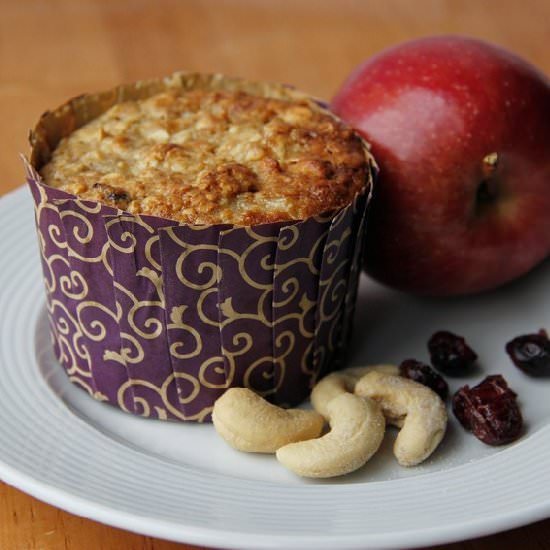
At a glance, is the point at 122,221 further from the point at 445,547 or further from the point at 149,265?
the point at 445,547

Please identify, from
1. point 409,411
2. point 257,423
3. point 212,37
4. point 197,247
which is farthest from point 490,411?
point 212,37

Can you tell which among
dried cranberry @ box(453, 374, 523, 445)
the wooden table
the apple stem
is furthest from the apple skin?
the wooden table

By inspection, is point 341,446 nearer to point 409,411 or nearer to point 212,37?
point 409,411

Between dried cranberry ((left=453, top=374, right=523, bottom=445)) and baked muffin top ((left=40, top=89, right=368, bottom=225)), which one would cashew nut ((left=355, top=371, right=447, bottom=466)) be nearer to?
dried cranberry ((left=453, top=374, right=523, bottom=445))

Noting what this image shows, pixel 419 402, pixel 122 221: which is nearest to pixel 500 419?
pixel 419 402

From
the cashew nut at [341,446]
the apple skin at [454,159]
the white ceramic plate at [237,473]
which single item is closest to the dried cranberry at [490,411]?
the white ceramic plate at [237,473]

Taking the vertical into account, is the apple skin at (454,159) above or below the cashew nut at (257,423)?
above

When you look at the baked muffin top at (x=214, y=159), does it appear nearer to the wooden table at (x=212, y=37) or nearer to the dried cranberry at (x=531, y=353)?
the dried cranberry at (x=531, y=353)
